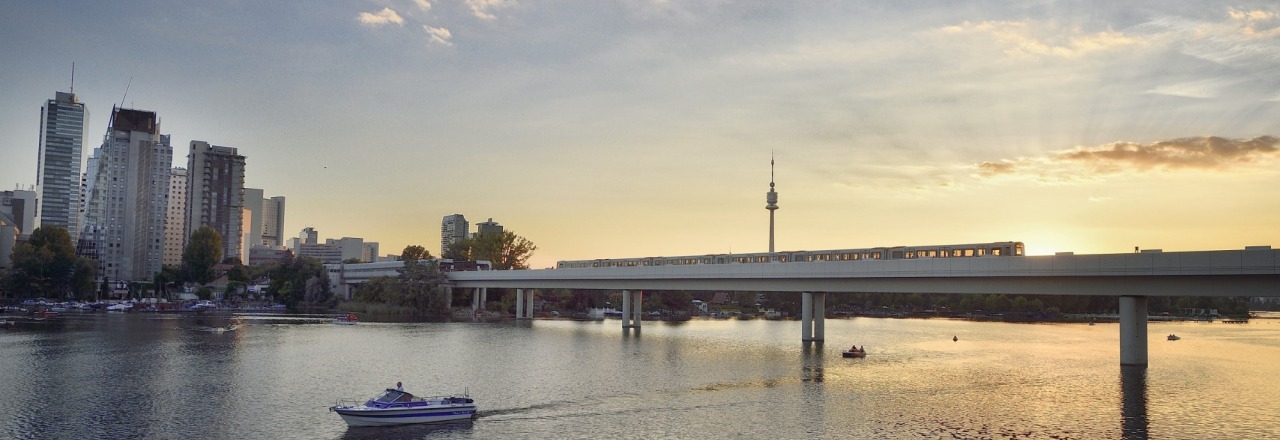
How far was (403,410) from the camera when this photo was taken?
4453 cm

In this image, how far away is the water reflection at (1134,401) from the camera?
44.3 m

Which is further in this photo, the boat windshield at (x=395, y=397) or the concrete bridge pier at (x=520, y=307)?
the concrete bridge pier at (x=520, y=307)

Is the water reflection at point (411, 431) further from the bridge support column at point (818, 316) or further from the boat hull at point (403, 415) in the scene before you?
the bridge support column at point (818, 316)

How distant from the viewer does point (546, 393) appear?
5481cm

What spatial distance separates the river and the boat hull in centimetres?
85

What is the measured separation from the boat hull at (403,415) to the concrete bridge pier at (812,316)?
196 ft

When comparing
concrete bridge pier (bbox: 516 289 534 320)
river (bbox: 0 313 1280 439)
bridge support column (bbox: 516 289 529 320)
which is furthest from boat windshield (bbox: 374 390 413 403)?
bridge support column (bbox: 516 289 529 320)

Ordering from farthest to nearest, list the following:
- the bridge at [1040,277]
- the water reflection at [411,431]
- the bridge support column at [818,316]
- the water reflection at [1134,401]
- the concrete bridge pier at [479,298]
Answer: the concrete bridge pier at [479,298] → the bridge support column at [818,316] → the bridge at [1040,277] → the water reflection at [1134,401] → the water reflection at [411,431]

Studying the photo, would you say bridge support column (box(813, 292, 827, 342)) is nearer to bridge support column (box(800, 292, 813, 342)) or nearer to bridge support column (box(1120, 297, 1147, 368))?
bridge support column (box(800, 292, 813, 342))

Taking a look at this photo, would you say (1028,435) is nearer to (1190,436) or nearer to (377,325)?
(1190,436)

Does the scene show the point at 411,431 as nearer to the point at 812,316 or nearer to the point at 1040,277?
the point at 1040,277

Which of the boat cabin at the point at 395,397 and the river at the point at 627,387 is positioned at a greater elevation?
the boat cabin at the point at 395,397

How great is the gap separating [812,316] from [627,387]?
50.4 metres

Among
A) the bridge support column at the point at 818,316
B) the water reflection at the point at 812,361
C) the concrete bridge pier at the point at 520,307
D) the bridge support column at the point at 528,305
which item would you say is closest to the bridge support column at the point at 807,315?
the bridge support column at the point at 818,316
